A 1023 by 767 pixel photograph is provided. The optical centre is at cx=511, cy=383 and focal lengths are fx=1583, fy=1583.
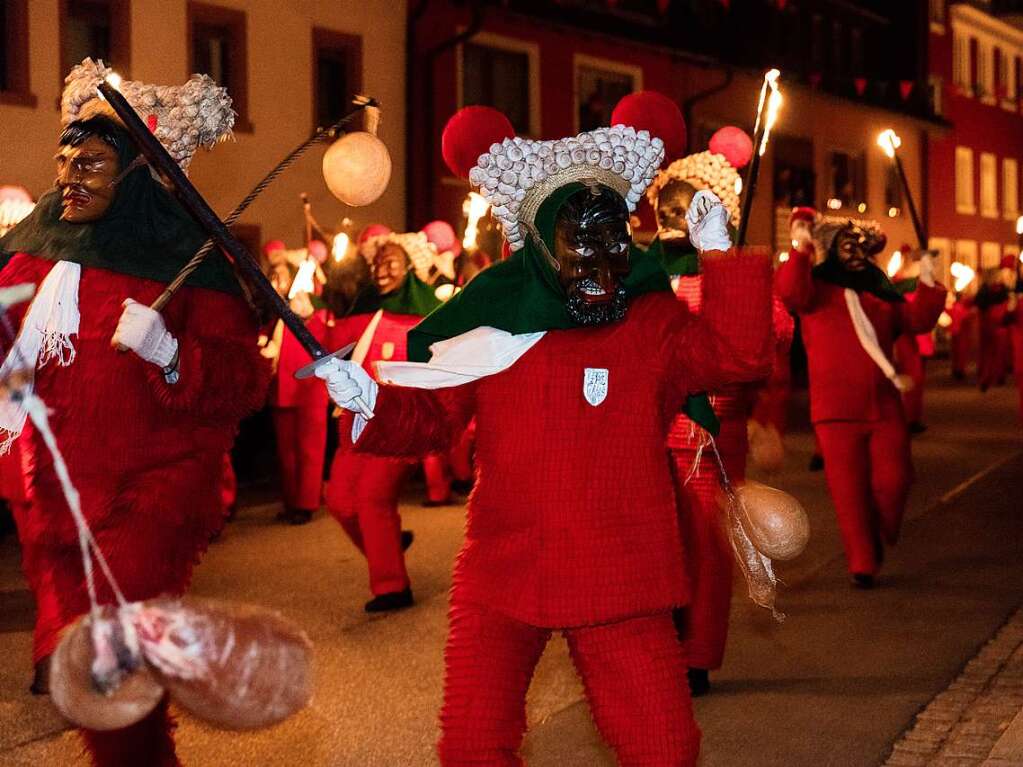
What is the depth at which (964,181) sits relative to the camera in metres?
43.8

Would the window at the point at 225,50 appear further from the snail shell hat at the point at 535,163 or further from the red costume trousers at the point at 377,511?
the snail shell hat at the point at 535,163

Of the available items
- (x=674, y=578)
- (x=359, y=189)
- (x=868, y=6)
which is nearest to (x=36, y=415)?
(x=674, y=578)

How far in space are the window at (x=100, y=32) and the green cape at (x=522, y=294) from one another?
13011mm

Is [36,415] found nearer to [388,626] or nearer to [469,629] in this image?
[469,629]

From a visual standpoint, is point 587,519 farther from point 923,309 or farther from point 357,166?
point 923,309

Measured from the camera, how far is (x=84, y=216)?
14.1 ft

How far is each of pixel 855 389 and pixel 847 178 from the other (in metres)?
28.9

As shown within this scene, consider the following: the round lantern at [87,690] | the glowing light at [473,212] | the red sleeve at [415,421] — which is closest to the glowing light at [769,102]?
the red sleeve at [415,421]

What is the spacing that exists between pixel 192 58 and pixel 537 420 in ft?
47.1

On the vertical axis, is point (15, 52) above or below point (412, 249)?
above

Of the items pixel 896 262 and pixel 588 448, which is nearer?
pixel 588 448

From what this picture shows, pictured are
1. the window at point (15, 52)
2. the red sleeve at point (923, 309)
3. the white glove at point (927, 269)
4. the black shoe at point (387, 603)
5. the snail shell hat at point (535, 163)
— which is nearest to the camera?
the snail shell hat at point (535, 163)

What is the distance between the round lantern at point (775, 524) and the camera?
4.17 meters

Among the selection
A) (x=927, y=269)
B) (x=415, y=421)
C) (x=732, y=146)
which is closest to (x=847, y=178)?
(x=927, y=269)
